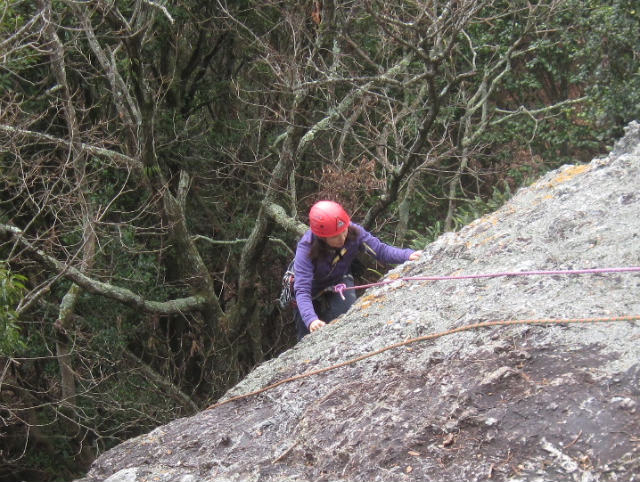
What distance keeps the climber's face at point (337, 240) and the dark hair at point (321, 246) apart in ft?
0.16

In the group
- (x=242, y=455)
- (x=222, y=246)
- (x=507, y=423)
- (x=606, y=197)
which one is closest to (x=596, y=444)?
(x=507, y=423)

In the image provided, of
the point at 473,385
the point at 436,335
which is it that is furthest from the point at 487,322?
the point at 473,385

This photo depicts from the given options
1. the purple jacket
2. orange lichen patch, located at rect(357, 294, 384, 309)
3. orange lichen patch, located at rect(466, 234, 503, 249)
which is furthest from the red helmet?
orange lichen patch, located at rect(466, 234, 503, 249)

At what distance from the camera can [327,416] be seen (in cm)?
356

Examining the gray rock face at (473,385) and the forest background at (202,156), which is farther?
the forest background at (202,156)

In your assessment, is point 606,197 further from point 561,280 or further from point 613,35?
point 613,35

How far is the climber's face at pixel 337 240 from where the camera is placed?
5221mm

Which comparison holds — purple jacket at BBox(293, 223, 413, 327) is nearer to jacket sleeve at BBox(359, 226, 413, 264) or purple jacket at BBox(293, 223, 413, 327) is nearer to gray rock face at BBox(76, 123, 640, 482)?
jacket sleeve at BBox(359, 226, 413, 264)

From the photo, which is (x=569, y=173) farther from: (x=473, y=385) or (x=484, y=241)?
(x=473, y=385)

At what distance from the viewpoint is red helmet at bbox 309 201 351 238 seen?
5.06 metres

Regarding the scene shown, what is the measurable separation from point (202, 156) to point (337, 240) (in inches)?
288

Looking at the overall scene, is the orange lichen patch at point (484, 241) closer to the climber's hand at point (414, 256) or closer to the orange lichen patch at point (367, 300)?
the climber's hand at point (414, 256)

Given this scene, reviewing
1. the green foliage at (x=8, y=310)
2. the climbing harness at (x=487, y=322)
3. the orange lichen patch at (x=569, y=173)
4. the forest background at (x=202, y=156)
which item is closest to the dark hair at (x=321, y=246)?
the climbing harness at (x=487, y=322)

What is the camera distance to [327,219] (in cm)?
510
